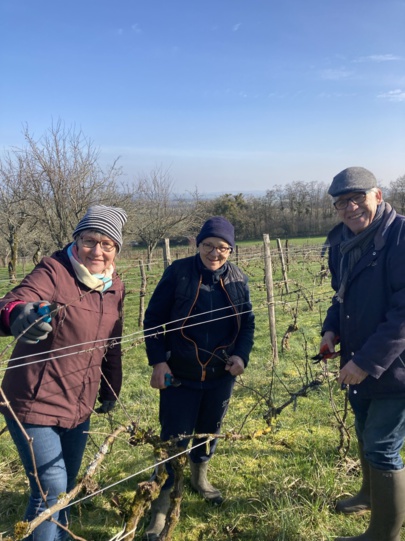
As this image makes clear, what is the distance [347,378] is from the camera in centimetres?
184

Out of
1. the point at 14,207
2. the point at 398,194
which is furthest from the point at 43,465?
the point at 398,194

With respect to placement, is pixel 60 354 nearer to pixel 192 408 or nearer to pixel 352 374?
pixel 192 408

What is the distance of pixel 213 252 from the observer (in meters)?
2.16

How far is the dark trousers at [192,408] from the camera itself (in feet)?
7.26

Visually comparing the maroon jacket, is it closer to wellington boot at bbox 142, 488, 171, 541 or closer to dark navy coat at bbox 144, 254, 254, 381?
dark navy coat at bbox 144, 254, 254, 381

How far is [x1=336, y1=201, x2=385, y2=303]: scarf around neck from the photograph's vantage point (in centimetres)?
188

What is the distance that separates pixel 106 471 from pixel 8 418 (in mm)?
1433

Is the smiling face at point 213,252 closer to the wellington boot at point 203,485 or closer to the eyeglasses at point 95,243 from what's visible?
the eyeglasses at point 95,243

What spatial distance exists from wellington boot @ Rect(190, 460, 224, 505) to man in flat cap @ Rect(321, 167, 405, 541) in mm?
876

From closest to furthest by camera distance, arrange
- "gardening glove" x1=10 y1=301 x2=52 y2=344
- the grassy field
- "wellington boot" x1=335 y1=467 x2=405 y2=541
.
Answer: "gardening glove" x1=10 y1=301 x2=52 y2=344 < "wellington boot" x1=335 y1=467 x2=405 y2=541 < the grassy field

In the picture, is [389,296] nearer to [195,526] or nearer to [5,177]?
[195,526]

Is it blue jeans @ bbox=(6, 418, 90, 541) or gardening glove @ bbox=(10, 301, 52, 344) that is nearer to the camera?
gardening glove @ bbox=(10, 301, 52, 344)

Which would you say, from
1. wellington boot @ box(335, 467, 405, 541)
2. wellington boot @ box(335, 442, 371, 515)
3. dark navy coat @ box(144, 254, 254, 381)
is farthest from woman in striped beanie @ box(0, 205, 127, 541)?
wellington boot @ box(335, 442, 371, 515)

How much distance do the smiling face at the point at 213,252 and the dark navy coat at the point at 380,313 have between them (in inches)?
→ 26.6
